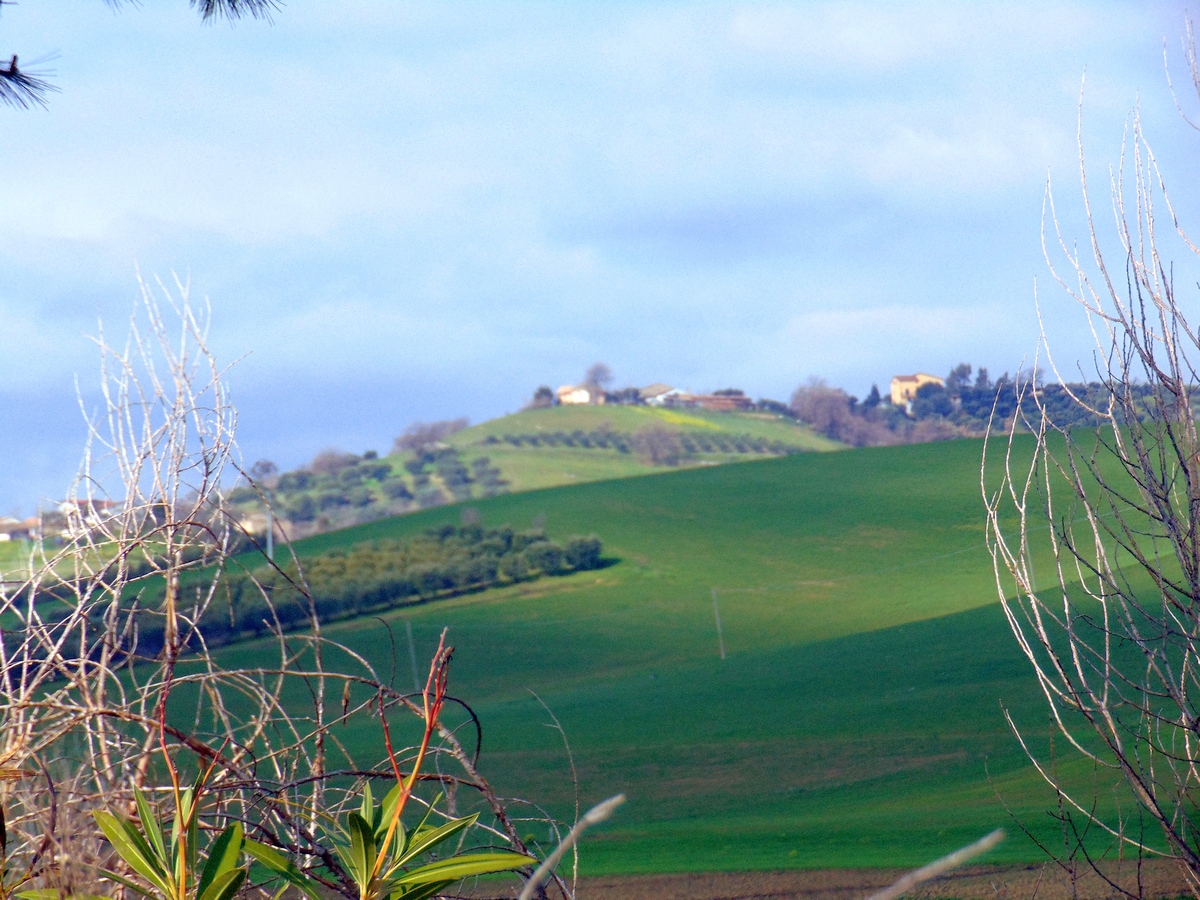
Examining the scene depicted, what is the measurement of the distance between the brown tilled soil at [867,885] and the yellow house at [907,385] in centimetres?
343

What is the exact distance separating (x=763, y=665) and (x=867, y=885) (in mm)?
18707

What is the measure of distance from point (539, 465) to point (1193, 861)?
222 ft

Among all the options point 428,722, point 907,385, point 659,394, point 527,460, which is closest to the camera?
point 428,722

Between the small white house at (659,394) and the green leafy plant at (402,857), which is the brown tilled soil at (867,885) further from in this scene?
the small white house at (659,394)

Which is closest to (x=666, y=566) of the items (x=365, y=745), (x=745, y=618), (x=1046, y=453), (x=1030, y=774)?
(x=745, y=618)

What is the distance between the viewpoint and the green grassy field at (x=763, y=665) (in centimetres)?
1130

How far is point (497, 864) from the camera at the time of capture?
7.78 ft

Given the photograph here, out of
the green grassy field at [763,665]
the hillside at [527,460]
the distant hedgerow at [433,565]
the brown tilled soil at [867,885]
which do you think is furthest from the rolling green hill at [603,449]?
the brown tilled soil at [867,885]

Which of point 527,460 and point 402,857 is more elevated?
point 527,460

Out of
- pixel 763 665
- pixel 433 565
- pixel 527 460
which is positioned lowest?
pixel 763 665

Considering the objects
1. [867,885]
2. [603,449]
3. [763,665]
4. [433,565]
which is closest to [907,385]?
[867,885]

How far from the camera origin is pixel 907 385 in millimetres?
8727

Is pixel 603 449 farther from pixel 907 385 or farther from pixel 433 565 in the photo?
pixel 907 385

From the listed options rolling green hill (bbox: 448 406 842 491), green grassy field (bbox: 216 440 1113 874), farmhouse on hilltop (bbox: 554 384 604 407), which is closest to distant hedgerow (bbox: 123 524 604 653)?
green grassy field (bbox: 216 440 1113 874)
